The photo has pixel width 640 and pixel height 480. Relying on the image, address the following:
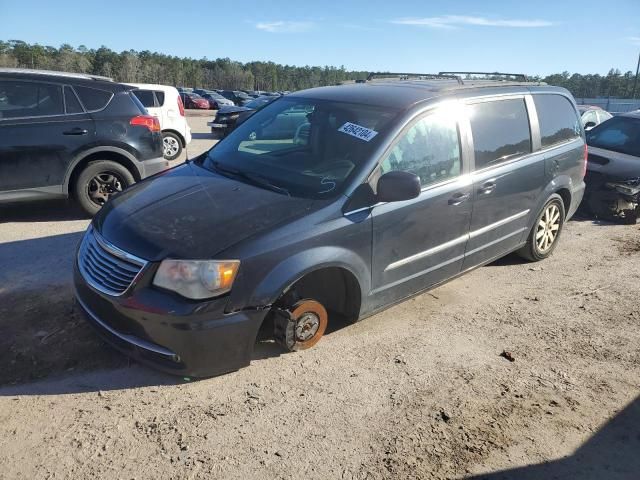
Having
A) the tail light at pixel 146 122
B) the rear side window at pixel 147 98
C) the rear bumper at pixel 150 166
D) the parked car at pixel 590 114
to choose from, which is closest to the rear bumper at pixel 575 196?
the rear bumper at pixel 150 166

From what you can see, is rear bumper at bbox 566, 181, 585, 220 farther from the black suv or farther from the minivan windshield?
the black suv

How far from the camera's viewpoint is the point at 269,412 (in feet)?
9.66

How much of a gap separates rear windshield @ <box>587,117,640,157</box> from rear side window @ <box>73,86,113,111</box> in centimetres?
752

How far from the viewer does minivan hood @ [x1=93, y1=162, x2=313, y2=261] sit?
9.65 feet

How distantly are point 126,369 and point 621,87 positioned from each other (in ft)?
253

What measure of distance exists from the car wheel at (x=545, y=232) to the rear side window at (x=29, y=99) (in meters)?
5.52

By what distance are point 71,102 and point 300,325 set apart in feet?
14.9

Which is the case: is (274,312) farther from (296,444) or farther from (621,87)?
(621,87)

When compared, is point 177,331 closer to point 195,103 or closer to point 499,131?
point 499,131

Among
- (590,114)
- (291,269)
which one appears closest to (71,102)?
(291,269)

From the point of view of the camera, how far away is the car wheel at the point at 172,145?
38.9 ft

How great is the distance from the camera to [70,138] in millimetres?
5992

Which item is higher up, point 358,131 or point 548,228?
point 358,131

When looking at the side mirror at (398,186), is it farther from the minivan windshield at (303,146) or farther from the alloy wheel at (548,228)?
the alloy wheel at (548,228)
